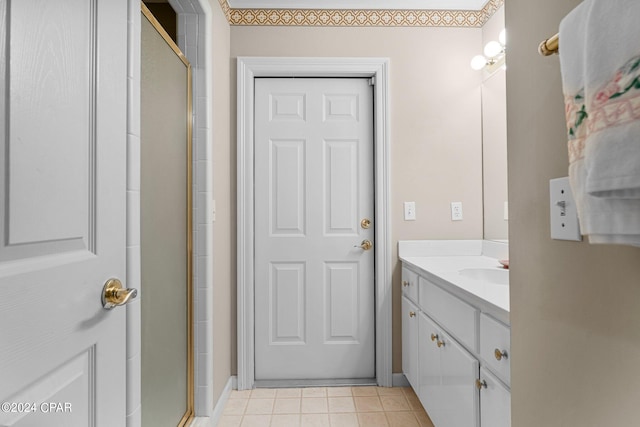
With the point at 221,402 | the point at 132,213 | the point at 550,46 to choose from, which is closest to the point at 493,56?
the point at 550,46

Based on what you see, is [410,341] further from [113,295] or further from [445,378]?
[113,295]

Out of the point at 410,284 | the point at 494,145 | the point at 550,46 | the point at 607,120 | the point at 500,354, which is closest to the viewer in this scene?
the point at 607,120

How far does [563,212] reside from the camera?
62cm

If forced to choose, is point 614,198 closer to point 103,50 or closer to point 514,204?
point 514,204

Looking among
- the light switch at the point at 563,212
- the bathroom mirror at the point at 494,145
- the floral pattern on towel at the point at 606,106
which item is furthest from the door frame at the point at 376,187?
the floral pattern on towel at the point at 606,106

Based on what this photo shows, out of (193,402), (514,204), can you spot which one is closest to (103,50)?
(514,204)

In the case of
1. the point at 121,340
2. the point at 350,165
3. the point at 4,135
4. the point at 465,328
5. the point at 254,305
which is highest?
the point at 350,165

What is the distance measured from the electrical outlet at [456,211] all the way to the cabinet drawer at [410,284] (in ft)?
1.61

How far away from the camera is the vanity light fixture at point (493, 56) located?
2.08 metres

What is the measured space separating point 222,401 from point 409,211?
1571 millimetres

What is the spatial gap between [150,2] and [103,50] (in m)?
1.44

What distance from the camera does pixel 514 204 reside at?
78 cm

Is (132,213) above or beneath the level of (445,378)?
above

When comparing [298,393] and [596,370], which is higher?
[596,370]
